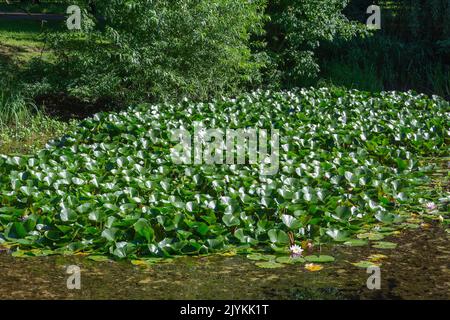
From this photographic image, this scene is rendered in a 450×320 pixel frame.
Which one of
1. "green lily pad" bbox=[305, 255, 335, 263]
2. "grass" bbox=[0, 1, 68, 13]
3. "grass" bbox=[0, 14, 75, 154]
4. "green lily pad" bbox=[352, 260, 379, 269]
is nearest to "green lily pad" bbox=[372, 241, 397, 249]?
"green lily pad" bbox=[352, 260, 379, 269]

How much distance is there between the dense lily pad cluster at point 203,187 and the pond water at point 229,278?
0.73ft

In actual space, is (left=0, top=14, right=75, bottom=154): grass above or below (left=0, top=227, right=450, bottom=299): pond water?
above

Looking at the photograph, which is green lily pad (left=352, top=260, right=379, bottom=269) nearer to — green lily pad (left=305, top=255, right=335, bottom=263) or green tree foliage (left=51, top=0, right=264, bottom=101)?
green lily pad (left=305, top=255, right=335, bottom=263)

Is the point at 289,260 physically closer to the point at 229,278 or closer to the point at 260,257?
the point at 260,257

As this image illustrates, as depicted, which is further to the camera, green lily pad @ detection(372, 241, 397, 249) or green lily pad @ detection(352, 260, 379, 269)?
green lily pad @ detection(372, 241, 397, 249)

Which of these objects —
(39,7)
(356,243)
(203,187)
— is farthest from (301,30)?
(39,7)

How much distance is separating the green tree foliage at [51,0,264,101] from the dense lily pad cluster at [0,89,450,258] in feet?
5.44

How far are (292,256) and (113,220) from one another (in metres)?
1.34

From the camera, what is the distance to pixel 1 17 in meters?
21.0

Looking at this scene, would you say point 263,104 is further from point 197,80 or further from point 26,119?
point 26,119

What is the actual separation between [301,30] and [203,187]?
791cm

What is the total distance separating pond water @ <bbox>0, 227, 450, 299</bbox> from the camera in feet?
14.5

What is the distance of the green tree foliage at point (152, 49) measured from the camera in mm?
10727

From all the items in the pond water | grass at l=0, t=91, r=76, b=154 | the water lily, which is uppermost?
grass at l=0, t=91, r=76, b=154
